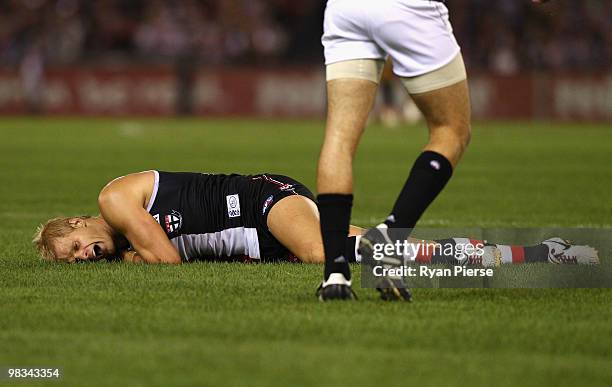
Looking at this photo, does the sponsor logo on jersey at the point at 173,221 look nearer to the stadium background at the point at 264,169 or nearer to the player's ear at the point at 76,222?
the stadium background at the point at 264,169

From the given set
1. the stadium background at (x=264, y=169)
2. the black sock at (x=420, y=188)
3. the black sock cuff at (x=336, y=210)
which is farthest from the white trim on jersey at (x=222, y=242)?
the black sock at (x=420, y=188)

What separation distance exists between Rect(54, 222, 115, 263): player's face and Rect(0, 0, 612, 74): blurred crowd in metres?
22.9

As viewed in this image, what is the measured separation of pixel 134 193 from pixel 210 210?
1.40 ft

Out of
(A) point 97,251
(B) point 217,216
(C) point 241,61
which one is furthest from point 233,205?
(C) point 241,61

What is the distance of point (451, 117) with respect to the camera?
5.00m

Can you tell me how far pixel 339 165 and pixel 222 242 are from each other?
163 centimetres

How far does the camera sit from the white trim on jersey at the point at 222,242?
6406mm

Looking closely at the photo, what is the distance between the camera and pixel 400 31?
4.86 meters

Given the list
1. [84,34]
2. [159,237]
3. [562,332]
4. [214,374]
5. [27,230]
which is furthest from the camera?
[84,34]

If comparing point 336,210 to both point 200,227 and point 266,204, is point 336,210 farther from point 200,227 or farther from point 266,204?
point 200,227

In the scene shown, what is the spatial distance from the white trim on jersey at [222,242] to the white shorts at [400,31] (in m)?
1.66

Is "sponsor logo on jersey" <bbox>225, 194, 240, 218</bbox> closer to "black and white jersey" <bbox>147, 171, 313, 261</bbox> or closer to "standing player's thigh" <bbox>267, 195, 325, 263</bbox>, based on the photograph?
"black and white jersey" <bbox>147, 171, 313, 261</bbox>

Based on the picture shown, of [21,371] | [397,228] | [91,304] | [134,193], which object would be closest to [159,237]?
[134,193]

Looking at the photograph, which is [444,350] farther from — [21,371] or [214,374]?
[21,371]
